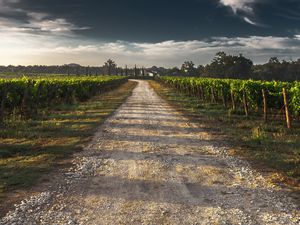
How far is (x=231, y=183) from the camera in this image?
28.3 feet

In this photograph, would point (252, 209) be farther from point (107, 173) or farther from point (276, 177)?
point (107, 173)

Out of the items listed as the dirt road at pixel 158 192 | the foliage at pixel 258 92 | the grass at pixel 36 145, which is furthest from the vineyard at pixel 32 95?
the foliage at pixel 258 92

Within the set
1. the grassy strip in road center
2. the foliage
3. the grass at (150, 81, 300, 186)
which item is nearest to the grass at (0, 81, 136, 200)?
the grassy strip in road center

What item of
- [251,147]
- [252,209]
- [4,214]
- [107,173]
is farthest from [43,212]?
[251,147]

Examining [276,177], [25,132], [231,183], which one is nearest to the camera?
[231,183]

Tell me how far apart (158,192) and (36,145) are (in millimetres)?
6871

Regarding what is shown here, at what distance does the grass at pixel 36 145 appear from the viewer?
9.22 meters

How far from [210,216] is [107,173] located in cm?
367

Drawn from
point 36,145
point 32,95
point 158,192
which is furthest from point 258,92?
point 158,192

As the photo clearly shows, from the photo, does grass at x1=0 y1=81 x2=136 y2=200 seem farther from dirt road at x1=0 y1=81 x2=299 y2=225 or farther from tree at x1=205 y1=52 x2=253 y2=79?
tree at x1=205 y1=52 x2=253 y2=79

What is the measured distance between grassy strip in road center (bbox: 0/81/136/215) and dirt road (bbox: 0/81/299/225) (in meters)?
0.75

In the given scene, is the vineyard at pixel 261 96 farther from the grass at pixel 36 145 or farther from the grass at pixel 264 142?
the grass at pixel 36 145

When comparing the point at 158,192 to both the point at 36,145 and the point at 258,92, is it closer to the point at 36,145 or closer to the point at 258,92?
the point at 36,145

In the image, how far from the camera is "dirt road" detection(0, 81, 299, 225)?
6605mm
